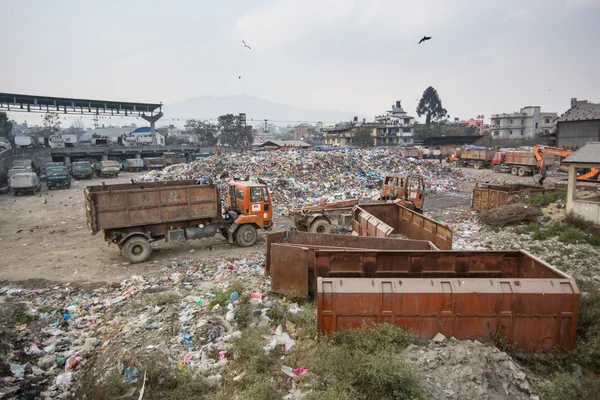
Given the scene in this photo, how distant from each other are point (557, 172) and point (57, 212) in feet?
110

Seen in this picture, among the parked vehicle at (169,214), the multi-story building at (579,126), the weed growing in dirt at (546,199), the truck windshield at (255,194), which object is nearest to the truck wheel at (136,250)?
the parked vehicle at (169,214)

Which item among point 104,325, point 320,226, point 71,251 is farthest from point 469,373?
point 71,251

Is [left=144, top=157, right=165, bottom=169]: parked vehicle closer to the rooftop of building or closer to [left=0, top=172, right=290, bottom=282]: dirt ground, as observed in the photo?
[left=0, top=172, right=290, bottom=282]: dirt ground

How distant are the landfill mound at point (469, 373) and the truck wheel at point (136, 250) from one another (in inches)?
299

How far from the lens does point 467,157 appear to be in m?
36.4

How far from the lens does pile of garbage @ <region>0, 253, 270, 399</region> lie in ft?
15.9

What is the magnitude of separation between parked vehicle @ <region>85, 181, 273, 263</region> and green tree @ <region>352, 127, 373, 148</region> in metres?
48.0

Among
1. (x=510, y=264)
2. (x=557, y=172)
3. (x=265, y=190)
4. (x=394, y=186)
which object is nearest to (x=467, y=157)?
(x=557, y=172)

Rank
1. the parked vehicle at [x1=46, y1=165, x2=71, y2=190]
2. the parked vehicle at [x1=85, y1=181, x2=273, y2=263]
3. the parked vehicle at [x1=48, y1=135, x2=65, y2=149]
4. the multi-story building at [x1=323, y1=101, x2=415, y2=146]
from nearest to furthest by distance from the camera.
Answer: the parked vehicle at [x1=85, y1=181, x2=273, y2=263] < the parked vehicle at [x1=46, y1=165, x2=71, y2=190] < the parked vehicle at [x1=48, y1=135, x2=65, y2=149] < the multi-story building at [x1=323, y1=101, x2=415, y2=146]

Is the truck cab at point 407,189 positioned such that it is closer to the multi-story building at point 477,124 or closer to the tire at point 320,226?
the tire at point 320,226

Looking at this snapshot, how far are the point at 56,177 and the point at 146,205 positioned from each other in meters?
18.5

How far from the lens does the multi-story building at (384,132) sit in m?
59.2

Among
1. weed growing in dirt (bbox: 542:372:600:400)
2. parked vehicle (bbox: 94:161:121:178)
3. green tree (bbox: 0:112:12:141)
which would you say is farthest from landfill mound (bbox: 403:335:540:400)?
Result: green tree (bbox: 0:112:12:141)

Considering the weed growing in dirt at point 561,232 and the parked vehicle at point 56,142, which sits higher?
the parked vehicle at point 56,142
